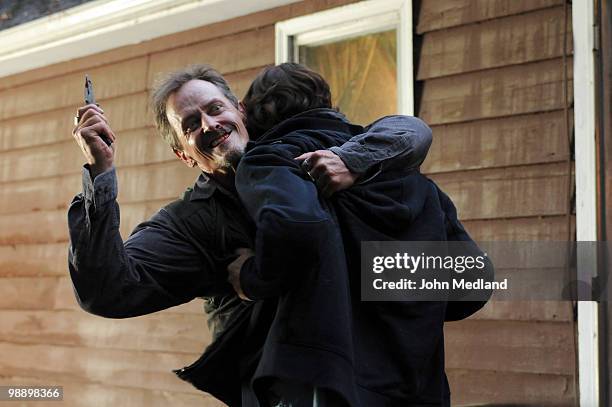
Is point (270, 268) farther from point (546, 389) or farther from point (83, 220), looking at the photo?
point (546, 389)

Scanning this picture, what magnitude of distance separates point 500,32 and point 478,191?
68 centimetres

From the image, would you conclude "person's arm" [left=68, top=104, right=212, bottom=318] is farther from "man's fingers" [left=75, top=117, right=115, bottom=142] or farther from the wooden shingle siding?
the wooden shingle siding

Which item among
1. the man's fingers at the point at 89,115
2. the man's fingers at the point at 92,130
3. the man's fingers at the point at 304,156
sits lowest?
the man's fingers at the point at 304,156

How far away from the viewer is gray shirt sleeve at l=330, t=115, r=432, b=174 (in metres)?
1.75

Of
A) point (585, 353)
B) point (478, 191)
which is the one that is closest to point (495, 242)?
point (478, 191)

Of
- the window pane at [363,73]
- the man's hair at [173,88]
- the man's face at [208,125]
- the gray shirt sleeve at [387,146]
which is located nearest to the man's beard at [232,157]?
the man's face at [208,125]

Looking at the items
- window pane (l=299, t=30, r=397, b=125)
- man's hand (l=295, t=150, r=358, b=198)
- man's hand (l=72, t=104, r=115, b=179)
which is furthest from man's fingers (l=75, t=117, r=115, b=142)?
window pane (l=299, t=30, r=397, b=125)

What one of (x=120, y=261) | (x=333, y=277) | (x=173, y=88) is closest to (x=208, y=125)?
(x=173, y=88)

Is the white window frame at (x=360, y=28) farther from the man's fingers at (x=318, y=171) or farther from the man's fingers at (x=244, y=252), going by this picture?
the man's fingers at (x=318, y=171)

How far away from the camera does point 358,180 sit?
1.77 m

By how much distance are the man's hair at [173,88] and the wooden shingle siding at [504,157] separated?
1.94 meters

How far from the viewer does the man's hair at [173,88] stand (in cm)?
196

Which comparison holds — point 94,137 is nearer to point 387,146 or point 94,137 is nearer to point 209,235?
point 209,235

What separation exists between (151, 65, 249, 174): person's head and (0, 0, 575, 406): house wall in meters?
1.97
